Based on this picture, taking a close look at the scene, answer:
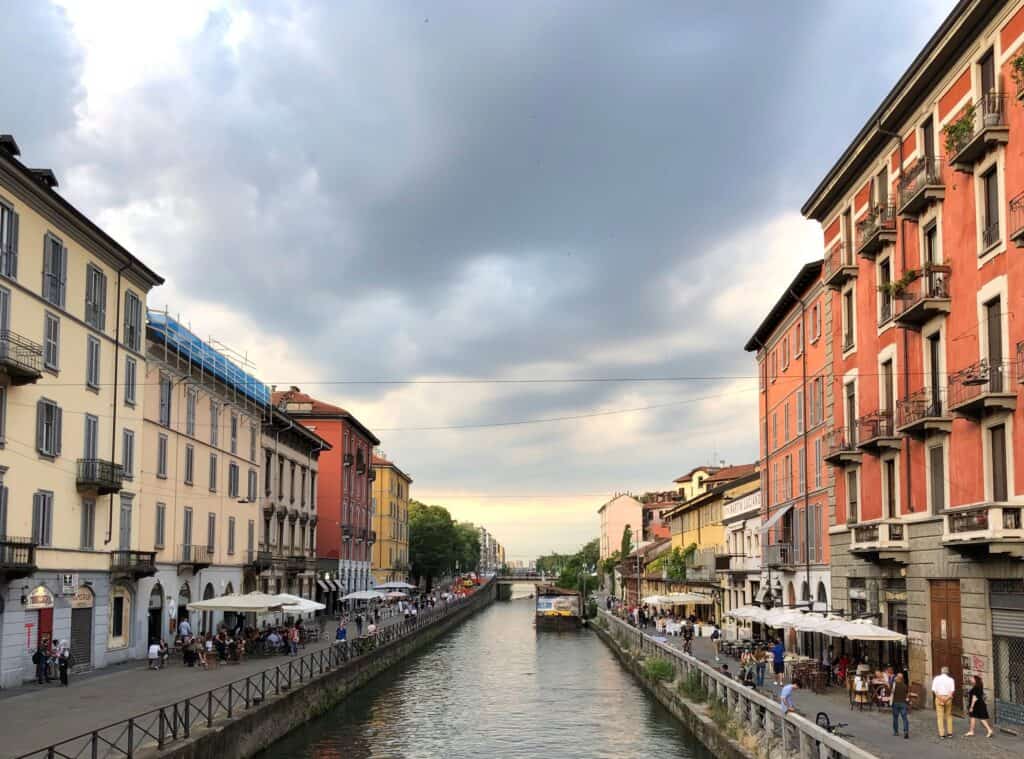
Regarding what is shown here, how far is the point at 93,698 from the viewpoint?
29625mm

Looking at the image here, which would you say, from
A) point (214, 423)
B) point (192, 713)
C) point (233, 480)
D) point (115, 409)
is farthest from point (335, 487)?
point (192, 713)

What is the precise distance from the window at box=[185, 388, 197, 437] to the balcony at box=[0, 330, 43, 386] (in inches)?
615

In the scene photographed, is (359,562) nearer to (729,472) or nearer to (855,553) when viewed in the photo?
(729,472)

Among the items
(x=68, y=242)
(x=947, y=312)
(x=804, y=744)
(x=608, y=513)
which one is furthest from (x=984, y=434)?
(x=608, y=513)

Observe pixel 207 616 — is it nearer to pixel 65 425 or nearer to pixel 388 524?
pixel 65 425

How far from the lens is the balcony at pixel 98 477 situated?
37281 millimetres

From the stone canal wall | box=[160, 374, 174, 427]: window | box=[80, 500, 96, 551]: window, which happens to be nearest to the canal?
the stone canal wall

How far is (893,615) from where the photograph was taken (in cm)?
3111

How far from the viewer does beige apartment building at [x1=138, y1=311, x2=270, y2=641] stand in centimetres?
4472

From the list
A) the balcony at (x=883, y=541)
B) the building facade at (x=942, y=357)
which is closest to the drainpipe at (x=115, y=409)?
the building facade at (x=942, y=357)

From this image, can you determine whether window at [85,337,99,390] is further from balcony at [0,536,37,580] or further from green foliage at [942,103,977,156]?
green foliage at [942,103,977,156]

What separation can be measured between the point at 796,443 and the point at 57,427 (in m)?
29.1

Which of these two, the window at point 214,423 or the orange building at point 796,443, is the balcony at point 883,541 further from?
the window at point 214,423

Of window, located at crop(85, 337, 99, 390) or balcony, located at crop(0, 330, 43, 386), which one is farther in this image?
window, located at crop(85, 337, 99, 390)
